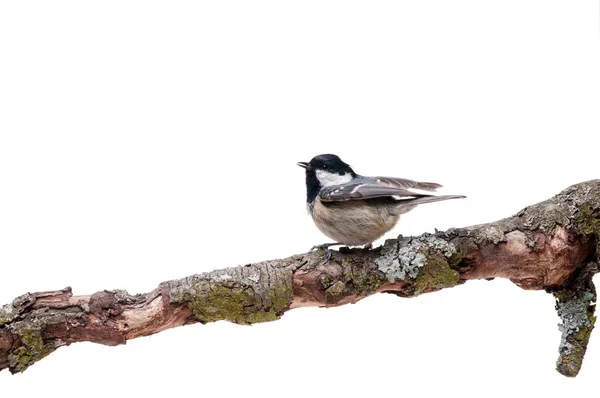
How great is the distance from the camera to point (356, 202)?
13.1ft

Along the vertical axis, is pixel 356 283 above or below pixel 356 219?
below

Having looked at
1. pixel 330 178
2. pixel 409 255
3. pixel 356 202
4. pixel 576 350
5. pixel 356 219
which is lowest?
pixel 576 350

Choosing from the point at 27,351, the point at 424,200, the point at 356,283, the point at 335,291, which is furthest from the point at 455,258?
the point at 27,351

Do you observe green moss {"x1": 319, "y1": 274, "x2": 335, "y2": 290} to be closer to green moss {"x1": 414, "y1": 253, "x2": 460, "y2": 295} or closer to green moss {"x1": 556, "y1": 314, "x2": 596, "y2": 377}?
green moss {"x1": 414, "y1": 253, "x2": 460, "y2": 295}

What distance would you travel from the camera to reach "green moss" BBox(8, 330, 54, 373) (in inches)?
139

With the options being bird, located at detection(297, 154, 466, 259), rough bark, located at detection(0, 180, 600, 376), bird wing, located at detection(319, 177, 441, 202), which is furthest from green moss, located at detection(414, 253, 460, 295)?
bird wing, located at detection(319, 177, 441, 202)

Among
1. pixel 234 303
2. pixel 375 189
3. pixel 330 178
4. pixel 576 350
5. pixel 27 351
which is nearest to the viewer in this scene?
pixel 27 351

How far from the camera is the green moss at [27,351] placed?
3.53m

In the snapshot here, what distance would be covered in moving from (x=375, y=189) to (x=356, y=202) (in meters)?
0.14

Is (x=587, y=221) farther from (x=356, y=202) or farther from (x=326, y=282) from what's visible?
(x=326, y=282)

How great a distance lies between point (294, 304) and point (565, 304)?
204 centimetres

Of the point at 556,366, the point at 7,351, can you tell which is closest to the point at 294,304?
the point at 7,351

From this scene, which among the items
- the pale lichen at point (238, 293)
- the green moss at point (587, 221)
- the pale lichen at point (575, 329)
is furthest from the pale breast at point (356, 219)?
the pale lichen at point (575, 329)

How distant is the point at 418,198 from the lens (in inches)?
155
